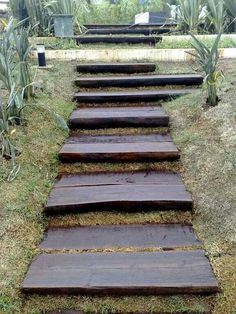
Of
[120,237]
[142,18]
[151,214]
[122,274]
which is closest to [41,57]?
[151,214]

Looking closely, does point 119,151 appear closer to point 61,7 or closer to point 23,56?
point 23,56

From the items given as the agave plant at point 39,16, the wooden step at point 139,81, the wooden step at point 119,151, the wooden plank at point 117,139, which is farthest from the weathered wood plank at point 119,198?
the agave plant at point 39,16

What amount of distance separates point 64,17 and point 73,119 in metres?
2.68

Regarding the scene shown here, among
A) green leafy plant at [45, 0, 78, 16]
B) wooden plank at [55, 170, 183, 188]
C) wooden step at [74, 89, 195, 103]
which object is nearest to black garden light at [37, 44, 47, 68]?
wooden step at [74, 89, 195, 103]

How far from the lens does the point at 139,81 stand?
428 centimetres

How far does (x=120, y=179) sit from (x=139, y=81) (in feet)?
6.15

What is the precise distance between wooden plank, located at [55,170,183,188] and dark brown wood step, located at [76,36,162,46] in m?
3.33

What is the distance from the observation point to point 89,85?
4305 millimetres

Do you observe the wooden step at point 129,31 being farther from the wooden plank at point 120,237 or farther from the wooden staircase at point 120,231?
the wooden plank at point 120,237

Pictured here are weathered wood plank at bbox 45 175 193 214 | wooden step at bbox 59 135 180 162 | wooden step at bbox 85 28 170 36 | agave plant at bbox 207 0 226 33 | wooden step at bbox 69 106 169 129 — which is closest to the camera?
weathered wood plank at bbox 45 175 193 214

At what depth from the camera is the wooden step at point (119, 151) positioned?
295cm

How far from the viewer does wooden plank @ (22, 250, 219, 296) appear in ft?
5.98

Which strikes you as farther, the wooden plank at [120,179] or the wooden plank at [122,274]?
the wooden plank at [120,179]

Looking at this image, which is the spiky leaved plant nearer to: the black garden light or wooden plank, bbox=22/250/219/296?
the black garden light
